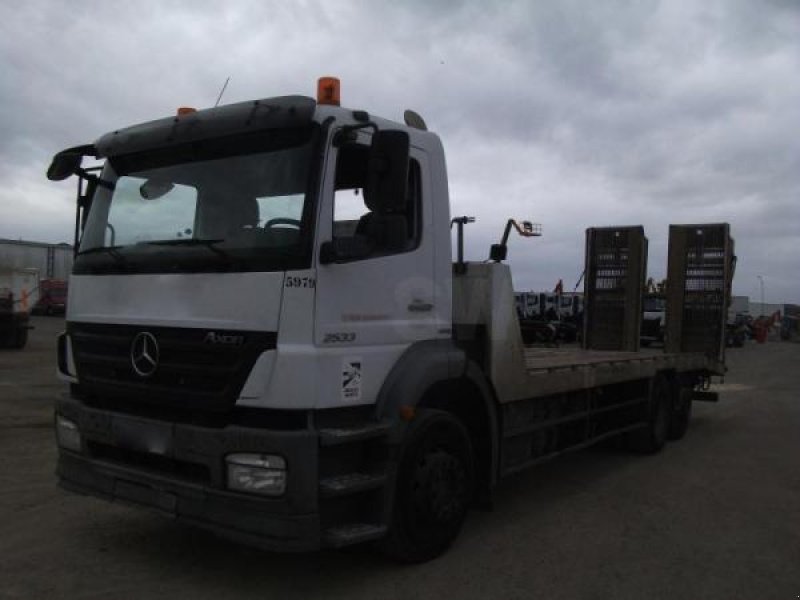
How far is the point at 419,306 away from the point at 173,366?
1.51m

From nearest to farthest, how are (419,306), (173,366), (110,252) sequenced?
(173,366) → (110,252) → (419,306)

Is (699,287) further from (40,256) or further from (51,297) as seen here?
(51,297)

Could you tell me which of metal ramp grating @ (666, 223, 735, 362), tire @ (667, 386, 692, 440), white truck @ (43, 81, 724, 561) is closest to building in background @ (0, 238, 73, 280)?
metal ramp grating @ (666, 223, 735, 362)

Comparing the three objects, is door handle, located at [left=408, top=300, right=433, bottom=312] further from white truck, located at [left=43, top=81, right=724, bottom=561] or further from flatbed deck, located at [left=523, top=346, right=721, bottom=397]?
flatbed deck, located at [left=523, top=346, right=721, bottom=397]

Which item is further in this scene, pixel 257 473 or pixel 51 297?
pixel 51 297

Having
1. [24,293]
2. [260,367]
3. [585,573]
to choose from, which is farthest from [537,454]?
[24,293]

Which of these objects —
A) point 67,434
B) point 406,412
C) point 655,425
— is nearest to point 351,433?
point 406,412

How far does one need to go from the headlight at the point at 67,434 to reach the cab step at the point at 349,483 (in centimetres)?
179

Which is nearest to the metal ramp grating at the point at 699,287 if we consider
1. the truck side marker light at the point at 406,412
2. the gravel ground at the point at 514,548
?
the gravel ground at the point at 514,548

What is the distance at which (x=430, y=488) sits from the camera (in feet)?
14.3

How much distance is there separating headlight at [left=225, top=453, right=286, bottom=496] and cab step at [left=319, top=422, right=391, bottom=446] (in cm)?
24

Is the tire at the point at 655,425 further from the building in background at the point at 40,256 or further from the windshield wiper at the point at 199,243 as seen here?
the building in background at the point at 40,256

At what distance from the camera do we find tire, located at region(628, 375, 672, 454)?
8.16 metres

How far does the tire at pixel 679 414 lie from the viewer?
357 inches
